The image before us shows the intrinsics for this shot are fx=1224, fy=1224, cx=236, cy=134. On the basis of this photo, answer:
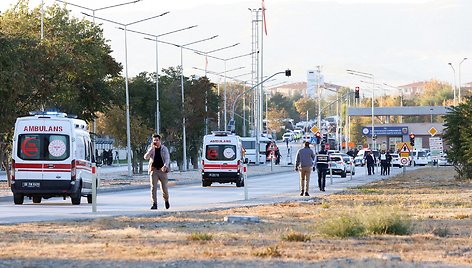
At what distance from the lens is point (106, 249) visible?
17703mm

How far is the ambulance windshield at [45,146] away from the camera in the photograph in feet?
114

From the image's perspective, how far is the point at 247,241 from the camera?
19391 mm

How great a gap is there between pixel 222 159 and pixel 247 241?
112 ft

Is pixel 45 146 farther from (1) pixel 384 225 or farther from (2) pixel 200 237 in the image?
(2) pixel 200 237

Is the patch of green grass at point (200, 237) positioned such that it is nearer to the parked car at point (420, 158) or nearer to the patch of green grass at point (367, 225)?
the patch of green grass at point (367, 225)

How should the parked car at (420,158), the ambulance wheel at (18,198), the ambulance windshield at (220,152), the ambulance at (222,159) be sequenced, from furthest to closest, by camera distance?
the parked car at (420,158) < the ambulance windshield at (220,152) < the ambulance at (222,159) < the ambulance wheel at (18,198)

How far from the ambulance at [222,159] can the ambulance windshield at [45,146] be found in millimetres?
18995

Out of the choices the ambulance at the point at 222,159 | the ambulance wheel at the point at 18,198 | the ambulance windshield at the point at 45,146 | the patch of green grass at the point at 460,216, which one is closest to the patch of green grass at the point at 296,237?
the patch of green grass at the point at 460,216

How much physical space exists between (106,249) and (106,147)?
111m

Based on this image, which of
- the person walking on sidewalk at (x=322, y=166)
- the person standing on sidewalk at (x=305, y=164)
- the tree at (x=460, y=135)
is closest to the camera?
the person standing on sidewalk at (x=305, y=164)

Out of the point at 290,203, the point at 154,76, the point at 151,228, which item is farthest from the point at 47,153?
the point at 154,76

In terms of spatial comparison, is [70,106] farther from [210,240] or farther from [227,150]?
[210,240]

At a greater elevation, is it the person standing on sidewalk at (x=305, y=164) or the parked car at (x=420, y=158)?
the parked car at (x=420, y=158)

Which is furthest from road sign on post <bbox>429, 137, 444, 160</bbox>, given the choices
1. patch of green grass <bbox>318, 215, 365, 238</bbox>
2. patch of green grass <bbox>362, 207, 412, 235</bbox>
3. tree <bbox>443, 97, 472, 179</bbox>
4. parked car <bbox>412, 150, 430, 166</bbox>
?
patch of green grass <bbox>318, 215, 365, 238</bbox>
